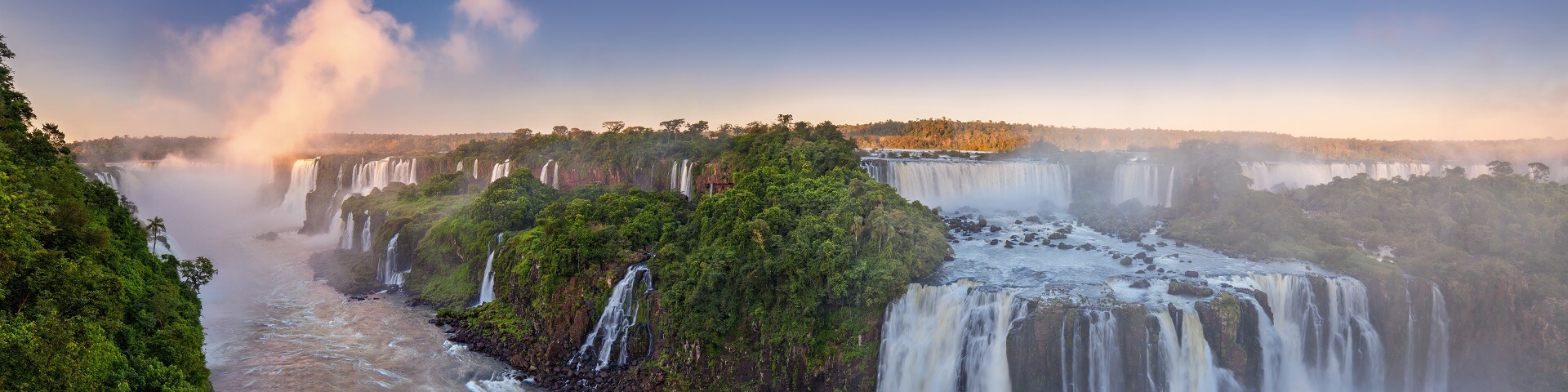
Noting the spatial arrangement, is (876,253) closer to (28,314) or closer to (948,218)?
(948,218)

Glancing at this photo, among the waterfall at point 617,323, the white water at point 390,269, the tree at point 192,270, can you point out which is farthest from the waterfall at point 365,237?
the waterfall at point 617,323

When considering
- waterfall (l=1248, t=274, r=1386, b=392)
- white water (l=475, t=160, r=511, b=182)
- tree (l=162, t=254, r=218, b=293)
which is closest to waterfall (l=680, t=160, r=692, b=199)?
white water (l=475, t=160, r=511, b=182)

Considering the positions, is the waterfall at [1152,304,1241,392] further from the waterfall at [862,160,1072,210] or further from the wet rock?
the waterfall at [862,160,1072,210]

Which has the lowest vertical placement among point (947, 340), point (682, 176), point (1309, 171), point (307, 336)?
point (307, 336)

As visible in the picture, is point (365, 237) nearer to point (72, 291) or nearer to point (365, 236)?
point (365, 236)

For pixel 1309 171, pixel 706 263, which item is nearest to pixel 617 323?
pixel 706 263

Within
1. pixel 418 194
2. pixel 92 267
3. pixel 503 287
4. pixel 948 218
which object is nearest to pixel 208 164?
pixel 418 194
